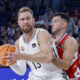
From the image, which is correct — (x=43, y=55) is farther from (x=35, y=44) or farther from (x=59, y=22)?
(x=59, y=22)

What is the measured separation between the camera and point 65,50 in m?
2.79

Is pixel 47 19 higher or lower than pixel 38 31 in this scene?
lower

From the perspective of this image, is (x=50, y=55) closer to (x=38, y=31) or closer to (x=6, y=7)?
(x=38, y=31)

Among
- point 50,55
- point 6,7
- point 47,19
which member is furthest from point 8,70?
point 6,7

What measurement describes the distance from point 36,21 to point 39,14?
116cm

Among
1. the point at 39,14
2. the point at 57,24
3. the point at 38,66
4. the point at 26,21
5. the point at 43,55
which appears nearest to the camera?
the point at 43,55

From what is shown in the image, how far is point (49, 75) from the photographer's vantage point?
2.78 m

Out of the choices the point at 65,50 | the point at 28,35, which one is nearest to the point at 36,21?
the point at 28,35

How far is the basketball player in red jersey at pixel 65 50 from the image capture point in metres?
2.69

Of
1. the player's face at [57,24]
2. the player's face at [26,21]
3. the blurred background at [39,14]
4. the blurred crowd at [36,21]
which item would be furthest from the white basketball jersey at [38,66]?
the blurred background at [39,14]

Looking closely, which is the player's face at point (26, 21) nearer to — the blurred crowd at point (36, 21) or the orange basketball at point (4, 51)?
the orange basketball at point (4, 51)

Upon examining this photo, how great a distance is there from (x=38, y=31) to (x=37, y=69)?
0.48 m

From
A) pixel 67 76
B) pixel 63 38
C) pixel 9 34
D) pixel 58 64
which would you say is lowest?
pixel 9 34

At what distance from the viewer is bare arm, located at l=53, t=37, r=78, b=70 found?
2.63 meters
